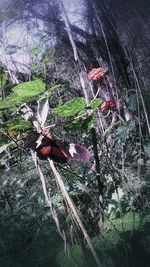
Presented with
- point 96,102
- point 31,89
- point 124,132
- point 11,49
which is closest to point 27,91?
point 31,89

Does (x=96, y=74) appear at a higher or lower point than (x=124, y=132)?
higher

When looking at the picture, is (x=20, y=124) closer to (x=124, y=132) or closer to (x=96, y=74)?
(x=96, y=74)

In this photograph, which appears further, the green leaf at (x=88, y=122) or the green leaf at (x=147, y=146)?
the green leaf at (x=147, y=146)

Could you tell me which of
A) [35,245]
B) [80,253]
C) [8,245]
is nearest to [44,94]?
[80,253]

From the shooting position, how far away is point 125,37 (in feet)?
2.82

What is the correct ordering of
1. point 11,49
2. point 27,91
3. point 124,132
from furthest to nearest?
point 124,132
point 11,49
point 27,91

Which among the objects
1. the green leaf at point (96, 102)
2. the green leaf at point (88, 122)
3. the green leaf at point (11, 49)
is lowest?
the green leaf at point (88, 122)

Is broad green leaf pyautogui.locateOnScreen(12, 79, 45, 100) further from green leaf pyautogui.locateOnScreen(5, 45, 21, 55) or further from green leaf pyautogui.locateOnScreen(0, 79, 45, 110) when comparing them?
green leaf pyautogui.locateOnScreen(5, 45, 21, 55)

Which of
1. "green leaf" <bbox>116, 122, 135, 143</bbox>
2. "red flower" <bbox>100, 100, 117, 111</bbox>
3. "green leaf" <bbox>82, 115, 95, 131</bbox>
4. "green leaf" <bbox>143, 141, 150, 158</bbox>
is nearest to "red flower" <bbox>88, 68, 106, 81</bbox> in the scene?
"red flower" <bbox>100, 100, 117, 111</bbox>

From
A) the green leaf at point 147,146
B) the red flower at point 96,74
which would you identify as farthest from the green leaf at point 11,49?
the green leaf at point 147,146

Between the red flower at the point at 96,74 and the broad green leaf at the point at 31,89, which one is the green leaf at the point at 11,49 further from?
the broad green leaf at the point at 31,89

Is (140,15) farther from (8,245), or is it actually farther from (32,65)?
(8,245)

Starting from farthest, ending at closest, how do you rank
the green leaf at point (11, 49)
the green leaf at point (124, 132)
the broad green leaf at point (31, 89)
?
the green leaf at point (124, 132) < the green leaf at point (11, 49) < the broad green leaf at point (31, 89)

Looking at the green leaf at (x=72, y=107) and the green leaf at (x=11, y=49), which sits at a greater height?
the green leaf at (x=11, y=49)
